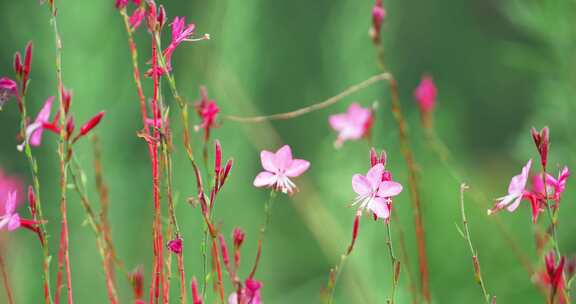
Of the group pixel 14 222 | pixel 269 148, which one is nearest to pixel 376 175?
pixel 14 222

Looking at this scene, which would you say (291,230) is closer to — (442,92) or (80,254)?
(80,254)

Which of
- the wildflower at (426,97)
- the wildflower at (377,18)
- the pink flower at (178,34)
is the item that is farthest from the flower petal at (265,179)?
the wildflower at (426,97)

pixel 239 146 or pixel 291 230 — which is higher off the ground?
pixel 291 230

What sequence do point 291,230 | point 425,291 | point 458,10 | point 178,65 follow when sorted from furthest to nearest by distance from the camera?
point 458,10 → point 178,65 → point 291,230 → point 425,291

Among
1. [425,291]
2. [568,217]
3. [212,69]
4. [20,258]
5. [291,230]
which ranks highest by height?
[291,230]

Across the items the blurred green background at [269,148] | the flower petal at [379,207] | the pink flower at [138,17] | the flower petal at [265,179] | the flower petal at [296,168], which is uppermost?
the blurred green background at [269,148]

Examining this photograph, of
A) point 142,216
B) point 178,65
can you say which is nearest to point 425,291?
point 142,216

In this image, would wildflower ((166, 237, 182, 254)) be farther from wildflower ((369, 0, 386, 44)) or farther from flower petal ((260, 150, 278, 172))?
wildflower ((369, 0, 386, 44))

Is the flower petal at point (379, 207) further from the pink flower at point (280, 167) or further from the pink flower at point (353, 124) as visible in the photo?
the pink flower at point (353, 124)

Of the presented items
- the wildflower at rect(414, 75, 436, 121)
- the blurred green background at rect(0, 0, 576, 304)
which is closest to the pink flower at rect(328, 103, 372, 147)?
the wildflower at rect(414, 75, 436, 121)
